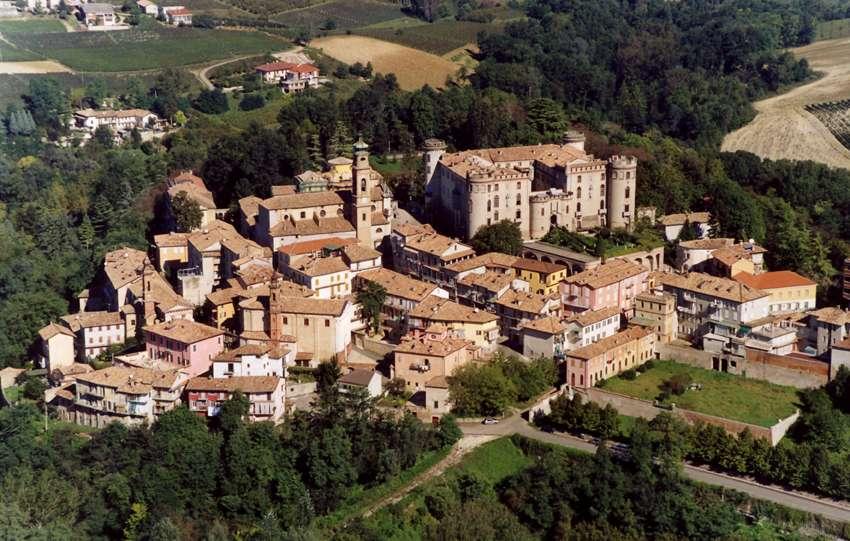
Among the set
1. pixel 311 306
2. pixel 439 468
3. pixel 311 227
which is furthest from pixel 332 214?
pixel 439 468

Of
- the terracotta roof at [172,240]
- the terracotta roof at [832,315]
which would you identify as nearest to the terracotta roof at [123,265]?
the terracotta roof at [172,240]

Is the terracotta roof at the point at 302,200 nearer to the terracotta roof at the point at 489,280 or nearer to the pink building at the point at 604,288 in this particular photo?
the terracotta roof at the point at 489,280

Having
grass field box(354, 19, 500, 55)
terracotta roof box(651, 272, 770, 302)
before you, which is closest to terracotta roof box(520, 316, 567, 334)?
terracotta roof box(651, 272, 770, 302)

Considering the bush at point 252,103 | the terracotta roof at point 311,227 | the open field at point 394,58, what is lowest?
the terracotta roof at point 311,227

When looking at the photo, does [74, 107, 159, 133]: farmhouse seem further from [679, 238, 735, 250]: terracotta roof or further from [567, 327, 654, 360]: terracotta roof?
[567, 327, 654, 360]: terracotta roof

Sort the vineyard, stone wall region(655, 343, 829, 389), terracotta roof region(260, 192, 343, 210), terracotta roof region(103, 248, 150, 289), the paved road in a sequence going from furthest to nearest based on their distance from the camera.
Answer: the vineyard → terracotta roof region(260, 192, 343, 210) → terracotta roof region(103, 248, 150, 289) → stone wall region(655, 343, 829, 389) → the paved road
